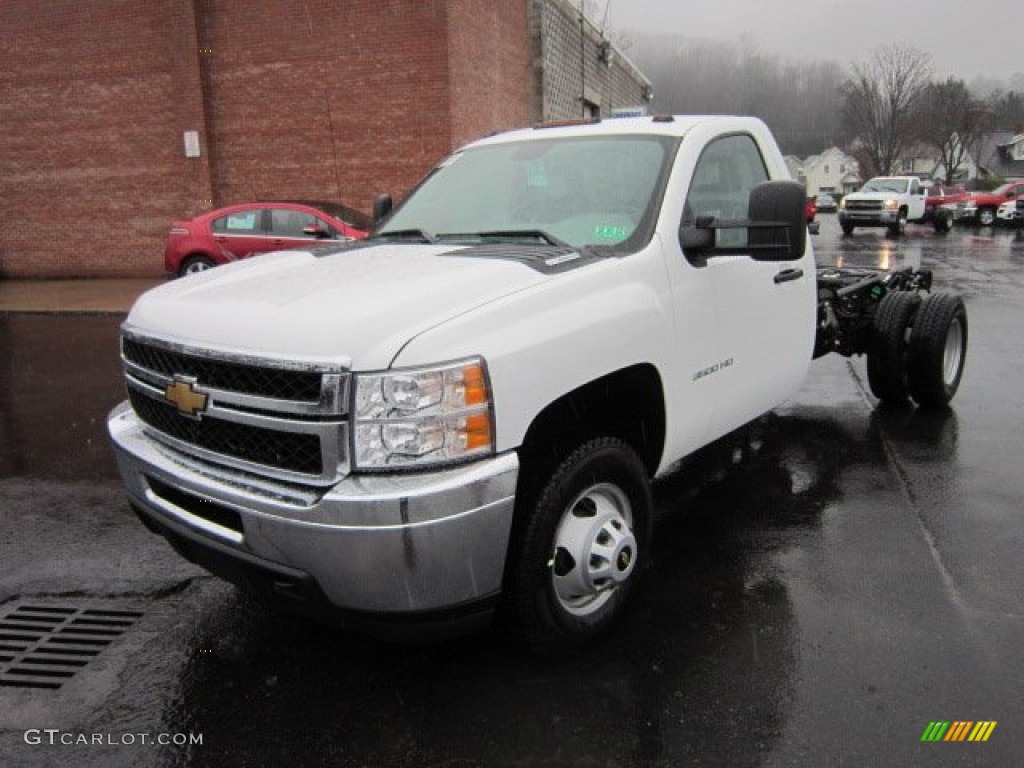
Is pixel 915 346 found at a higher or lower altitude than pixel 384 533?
lower

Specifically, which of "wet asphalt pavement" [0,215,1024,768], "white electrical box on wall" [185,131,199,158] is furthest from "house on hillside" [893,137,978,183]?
"wet asphalt pavement" [0,215,1024,768]

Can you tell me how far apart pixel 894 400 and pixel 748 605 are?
349 centimetres

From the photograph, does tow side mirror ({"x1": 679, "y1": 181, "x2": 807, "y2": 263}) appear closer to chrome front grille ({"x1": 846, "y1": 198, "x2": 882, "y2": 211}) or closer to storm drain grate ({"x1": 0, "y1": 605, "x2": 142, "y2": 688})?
storm drain grate ({"x1": 0, "y1": 605, "x2": 142, "y2": 688})

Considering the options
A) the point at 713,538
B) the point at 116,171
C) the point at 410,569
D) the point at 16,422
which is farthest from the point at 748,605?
the point at 116,171

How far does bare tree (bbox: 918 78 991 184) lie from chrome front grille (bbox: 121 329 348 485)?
7860cm

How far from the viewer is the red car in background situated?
516 inches

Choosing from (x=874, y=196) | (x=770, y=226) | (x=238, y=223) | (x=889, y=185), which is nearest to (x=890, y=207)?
(x=874, y=196)

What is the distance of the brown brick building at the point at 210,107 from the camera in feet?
52.0

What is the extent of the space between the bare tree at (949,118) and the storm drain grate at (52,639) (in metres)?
78.6

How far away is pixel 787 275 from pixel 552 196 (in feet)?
4.41

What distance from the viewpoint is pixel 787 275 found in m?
4.27

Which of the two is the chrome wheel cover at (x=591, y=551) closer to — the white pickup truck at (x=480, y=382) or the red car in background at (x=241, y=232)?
the white pickup truck at (x=480, y=382)

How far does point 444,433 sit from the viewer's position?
8.07ft

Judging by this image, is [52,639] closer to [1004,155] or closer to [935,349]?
[935,349]
